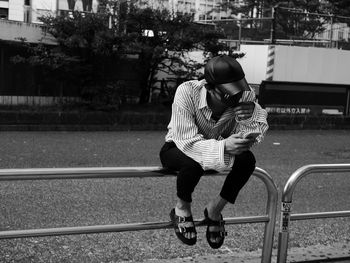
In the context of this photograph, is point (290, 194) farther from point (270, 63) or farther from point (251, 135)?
point (270, 63)

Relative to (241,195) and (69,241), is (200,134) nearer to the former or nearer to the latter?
(69,241)

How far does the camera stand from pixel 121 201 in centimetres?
599

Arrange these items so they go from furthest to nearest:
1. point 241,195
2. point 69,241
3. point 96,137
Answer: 1. point 96,137
2. point 241,195
3. point 69,241

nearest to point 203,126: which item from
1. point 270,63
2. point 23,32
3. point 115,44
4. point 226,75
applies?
point 226,75

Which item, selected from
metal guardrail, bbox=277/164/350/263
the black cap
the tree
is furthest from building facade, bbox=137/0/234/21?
the black cap

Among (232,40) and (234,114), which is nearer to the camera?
(234,114)

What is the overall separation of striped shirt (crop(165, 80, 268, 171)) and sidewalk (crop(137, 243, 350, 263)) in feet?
3.90

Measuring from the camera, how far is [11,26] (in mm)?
Result: 12883

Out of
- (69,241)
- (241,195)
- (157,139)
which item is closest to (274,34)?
(157,139)

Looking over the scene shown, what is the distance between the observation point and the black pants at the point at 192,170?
3.02m

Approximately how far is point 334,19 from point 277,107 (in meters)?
4.04

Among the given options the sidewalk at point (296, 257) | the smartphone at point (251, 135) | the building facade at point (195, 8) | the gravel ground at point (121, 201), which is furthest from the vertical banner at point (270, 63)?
the smartphone at point (251, 135)

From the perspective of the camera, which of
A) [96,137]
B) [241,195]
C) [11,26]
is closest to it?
[241,195]

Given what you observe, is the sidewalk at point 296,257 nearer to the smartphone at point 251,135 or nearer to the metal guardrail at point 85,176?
the metal guardrail at point 85,176
